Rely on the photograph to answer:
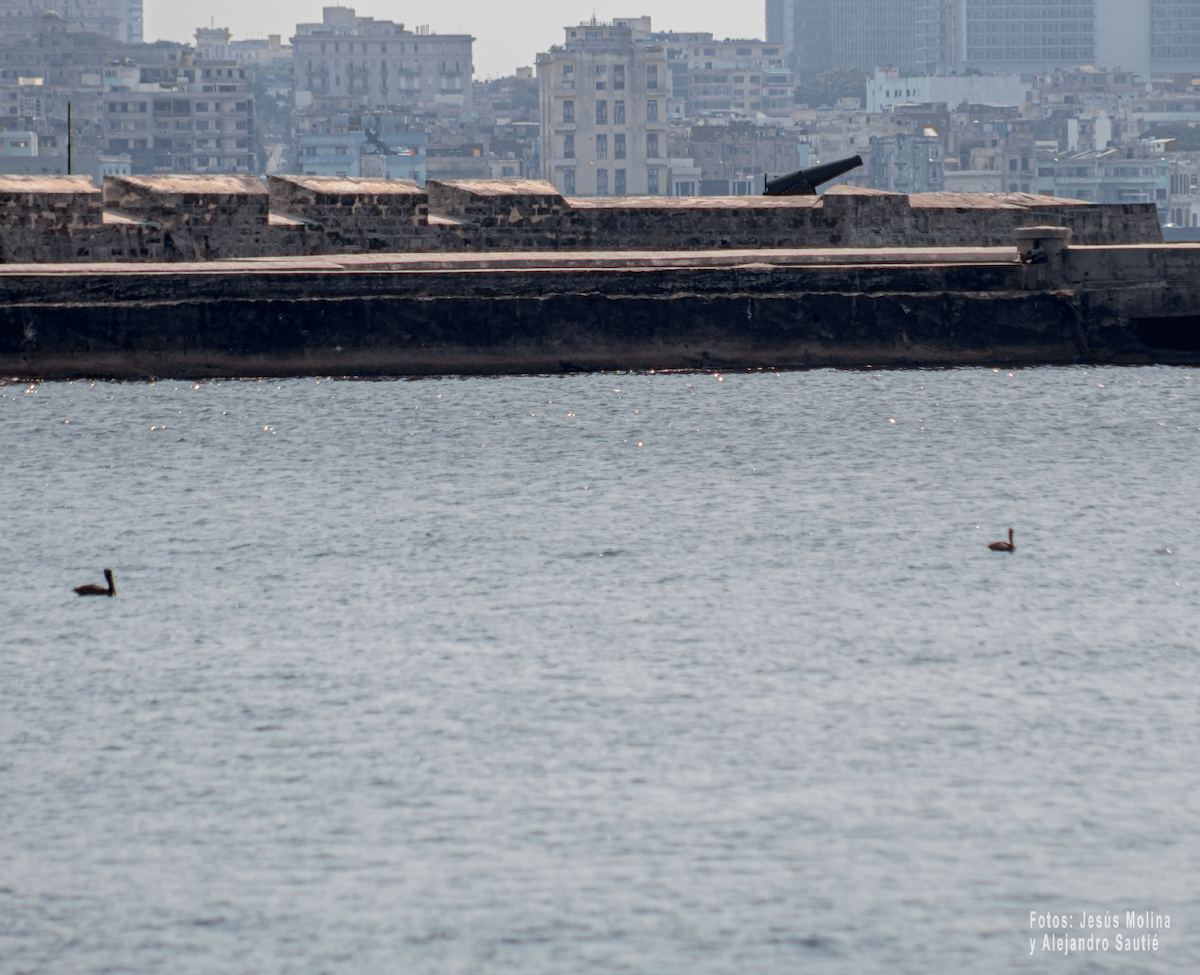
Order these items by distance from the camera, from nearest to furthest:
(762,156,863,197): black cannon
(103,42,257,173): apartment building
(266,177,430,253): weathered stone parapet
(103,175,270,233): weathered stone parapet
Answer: (103,175,270,233): weathered stone parapet → (266,177,430,253): weathered stone parapet → (762,156,863,197): black cannon → (103,42,257,173): apartment building

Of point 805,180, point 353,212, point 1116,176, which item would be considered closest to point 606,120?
point 1116,176

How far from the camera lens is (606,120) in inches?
6348

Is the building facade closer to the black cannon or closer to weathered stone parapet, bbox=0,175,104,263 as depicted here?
the black cannon

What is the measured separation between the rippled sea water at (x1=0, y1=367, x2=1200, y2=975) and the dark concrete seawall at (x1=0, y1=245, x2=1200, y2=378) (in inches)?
71.8

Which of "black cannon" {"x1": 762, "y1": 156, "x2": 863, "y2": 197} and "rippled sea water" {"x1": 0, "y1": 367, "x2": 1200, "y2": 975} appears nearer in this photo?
"rippled sea water" {"x1": 0, "y1": 367, "x2": 1200, "y2": 975}

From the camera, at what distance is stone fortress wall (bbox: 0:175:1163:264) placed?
76.4 feet

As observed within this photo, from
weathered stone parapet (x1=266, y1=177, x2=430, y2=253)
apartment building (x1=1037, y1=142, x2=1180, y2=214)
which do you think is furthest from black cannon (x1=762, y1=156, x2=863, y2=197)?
apartment building (x1=1037, y1=142, x2=1180, y2=214)

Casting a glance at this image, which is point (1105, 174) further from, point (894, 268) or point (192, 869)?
point (192, 869)

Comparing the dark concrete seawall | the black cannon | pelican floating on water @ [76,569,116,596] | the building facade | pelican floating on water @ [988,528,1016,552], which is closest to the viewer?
pelican floating on water @ [76,569,116,596]

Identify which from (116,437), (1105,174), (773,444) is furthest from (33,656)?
(1105,174)

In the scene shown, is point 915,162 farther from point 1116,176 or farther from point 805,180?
point 805,180

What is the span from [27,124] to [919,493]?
150 metres

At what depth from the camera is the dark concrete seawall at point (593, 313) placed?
2188 cm

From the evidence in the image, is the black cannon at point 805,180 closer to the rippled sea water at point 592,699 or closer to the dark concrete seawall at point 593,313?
the dark concrete seawall at point 593,313
